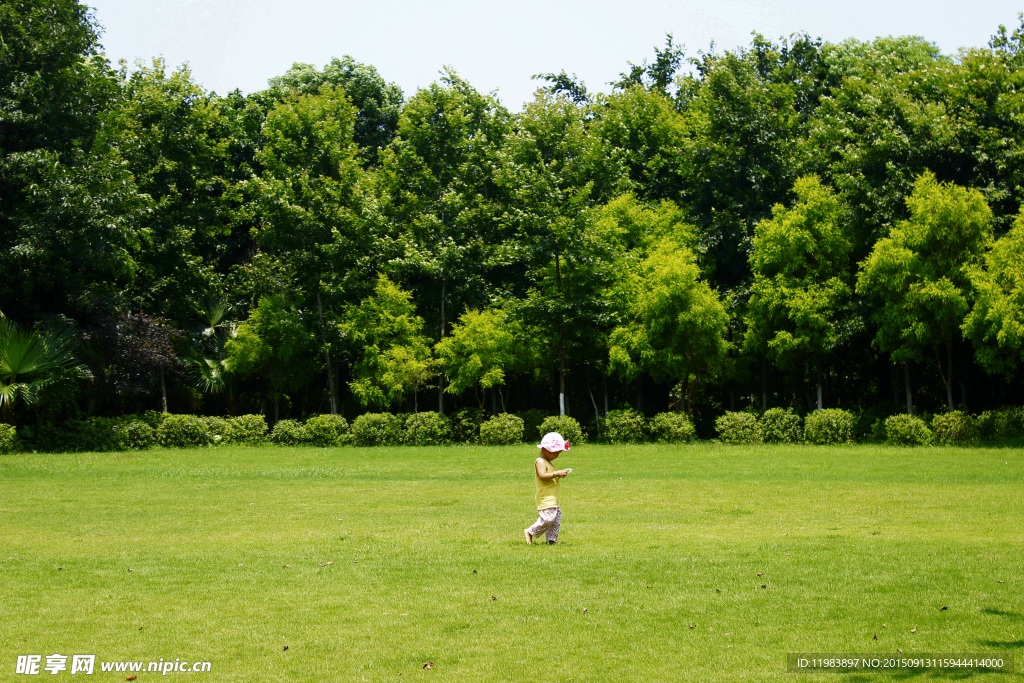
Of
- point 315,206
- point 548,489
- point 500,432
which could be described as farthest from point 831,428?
point 548,489

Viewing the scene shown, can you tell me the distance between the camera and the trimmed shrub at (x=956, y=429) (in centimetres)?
2609

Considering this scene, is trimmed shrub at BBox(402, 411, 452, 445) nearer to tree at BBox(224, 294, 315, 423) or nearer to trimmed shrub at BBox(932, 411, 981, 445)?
tree at BBox(224, 294, 315, 423)

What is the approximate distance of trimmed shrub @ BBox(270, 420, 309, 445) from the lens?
31.7 meters

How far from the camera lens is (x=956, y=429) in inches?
1032

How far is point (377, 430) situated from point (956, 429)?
1791 centimetres

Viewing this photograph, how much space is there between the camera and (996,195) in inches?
1089

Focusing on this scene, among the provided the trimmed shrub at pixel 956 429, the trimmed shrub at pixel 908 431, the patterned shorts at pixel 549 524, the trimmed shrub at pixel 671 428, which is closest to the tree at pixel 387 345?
the trimmed shrub at pixel 671 428

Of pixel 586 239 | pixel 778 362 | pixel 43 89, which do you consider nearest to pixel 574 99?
pixel 586 239

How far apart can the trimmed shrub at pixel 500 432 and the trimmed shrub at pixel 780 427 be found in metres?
7.96

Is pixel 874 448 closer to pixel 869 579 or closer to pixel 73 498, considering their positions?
pixel 869 579

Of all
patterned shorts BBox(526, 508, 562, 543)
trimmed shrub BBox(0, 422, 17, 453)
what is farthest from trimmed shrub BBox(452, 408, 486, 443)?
patterned shorts BBox(526, 508, 562, 543)

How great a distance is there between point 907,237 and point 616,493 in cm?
1524

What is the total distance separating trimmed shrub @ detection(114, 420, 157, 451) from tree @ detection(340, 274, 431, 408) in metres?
6.82

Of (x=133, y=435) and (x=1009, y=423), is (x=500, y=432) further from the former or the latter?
(x=1009, y=423)
